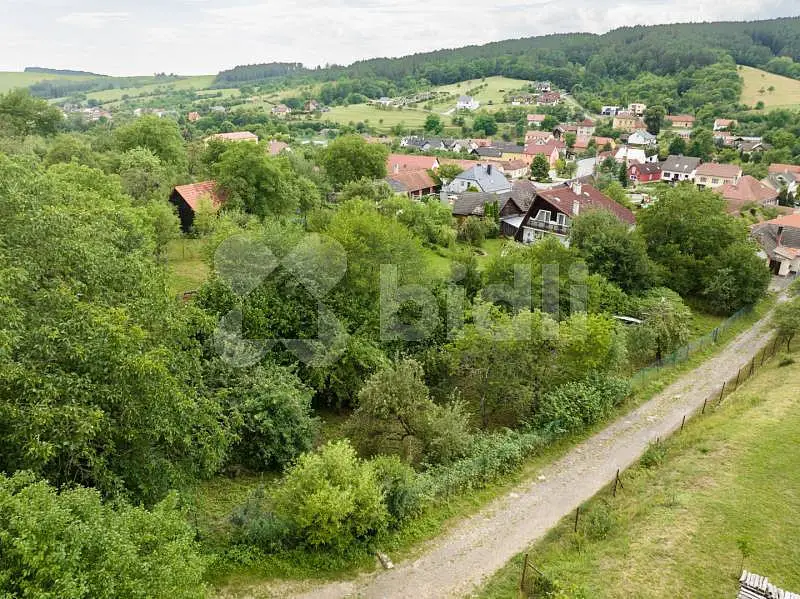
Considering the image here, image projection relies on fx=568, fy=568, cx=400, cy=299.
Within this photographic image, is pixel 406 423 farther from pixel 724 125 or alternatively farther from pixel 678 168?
pixel 724 125

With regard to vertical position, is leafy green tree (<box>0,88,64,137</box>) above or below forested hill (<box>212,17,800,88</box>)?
below

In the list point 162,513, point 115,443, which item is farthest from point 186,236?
point 162,513

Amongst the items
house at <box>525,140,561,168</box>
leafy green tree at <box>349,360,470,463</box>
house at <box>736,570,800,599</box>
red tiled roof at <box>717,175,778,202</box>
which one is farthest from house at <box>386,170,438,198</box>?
house at <box>736,570,800,599</box>

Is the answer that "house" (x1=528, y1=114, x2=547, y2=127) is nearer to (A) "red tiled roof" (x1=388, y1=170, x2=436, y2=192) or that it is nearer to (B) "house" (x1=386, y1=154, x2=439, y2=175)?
(B) "house" (x1=386, y1=154, x2=439, y2=175)

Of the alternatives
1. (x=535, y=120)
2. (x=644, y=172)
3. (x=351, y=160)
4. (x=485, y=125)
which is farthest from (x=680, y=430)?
(x=535, y=120)

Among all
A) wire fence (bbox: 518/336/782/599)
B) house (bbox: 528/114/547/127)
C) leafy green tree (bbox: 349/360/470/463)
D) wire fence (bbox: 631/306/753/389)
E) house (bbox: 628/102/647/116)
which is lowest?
wire fence (bbox: 518/336/782/599)

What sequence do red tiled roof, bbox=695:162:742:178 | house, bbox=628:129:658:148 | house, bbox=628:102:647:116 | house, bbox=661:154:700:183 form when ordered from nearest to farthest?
red tiled roof, bbox=695:162:742:178
house, bbox=661:154:700:183
house, bbox=628:129:658:148
house, bbox=628:102:647:116

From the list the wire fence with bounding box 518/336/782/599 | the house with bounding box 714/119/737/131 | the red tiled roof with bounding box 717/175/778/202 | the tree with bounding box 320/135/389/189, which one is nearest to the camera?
the wire fence with bounding box 518/336/782/599
